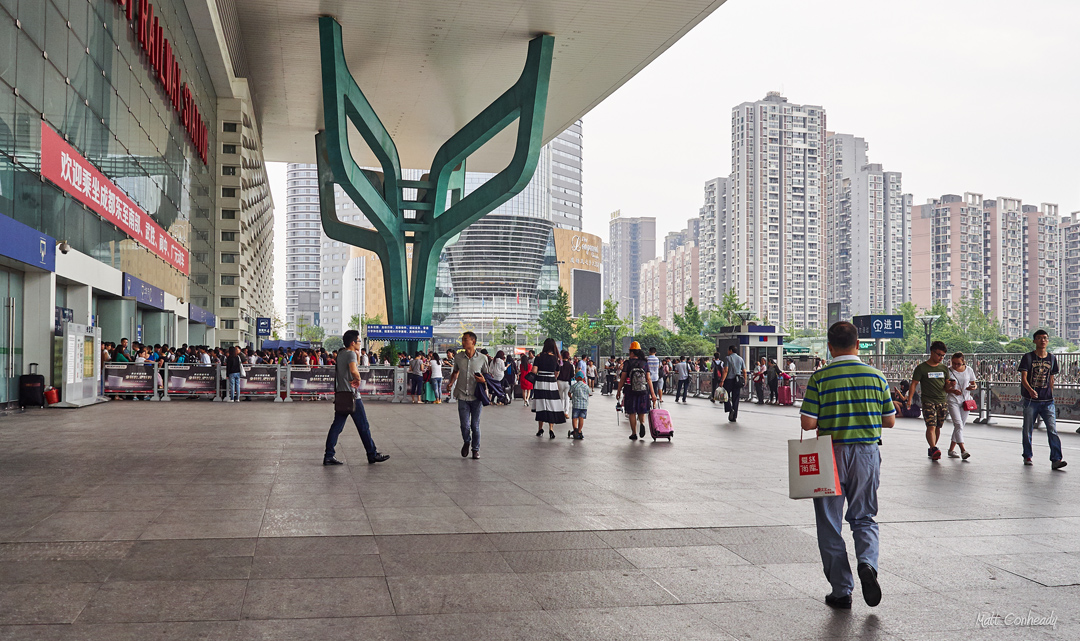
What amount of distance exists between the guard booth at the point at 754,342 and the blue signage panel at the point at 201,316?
23030 mm

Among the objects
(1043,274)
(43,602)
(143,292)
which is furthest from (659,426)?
(1043,274)

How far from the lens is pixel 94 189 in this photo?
2142cm

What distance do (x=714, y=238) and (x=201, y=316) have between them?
115 meters

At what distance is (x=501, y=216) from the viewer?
441 feet

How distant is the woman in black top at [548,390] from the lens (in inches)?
584

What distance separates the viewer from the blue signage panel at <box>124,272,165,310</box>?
1024 inches

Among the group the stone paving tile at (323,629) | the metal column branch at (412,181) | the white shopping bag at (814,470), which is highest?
the metal column branch at (412,181)

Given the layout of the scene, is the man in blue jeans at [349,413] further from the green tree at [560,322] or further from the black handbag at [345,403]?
the green tree at [560,322]

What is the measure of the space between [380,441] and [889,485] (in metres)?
7.79

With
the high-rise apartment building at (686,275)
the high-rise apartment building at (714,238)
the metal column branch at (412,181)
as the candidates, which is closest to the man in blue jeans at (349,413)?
the metal column branch at (412,181)

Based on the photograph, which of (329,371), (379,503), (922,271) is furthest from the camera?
(922,271)

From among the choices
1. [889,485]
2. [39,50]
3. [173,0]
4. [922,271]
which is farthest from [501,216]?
[889,485]

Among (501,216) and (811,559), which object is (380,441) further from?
(501,216)

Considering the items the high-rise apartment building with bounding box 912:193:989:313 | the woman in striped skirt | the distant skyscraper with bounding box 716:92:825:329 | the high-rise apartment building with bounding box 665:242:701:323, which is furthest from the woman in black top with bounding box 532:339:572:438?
the high-rise apartment building with bounding box 665:242:701:323
